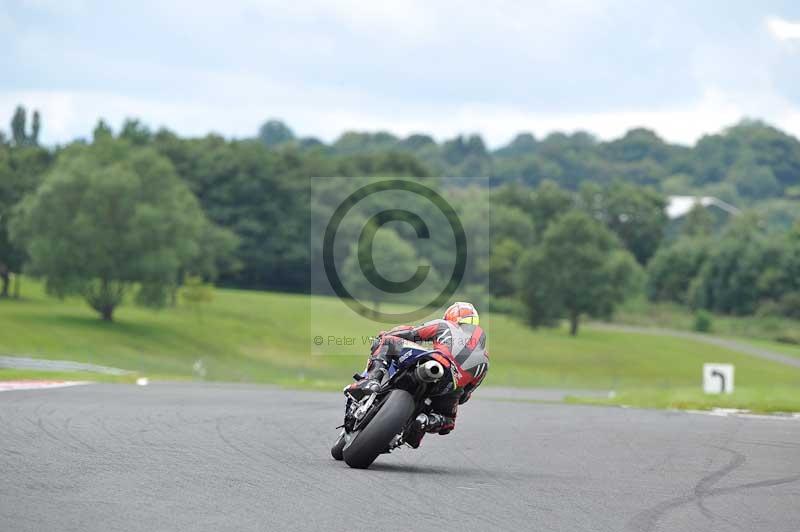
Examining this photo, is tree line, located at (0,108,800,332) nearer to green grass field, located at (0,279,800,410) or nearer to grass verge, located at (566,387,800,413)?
green grass field, located at (0,279,800,410)

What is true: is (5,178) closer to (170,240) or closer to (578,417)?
(170,240)

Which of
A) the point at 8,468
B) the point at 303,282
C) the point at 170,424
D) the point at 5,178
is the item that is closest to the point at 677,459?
the point at 170,424

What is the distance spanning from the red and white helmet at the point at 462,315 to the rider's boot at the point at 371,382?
2.66 ft

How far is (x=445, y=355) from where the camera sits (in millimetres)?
11594

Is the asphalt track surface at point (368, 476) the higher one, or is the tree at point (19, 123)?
the tree at point (19, 123)

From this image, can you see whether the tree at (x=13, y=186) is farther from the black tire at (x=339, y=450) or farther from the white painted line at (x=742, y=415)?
the black tire at (x=339, y=450)

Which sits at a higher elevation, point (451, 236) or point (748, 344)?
point (451, 236)

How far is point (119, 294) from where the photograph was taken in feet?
245

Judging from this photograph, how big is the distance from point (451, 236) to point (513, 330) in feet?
49.6

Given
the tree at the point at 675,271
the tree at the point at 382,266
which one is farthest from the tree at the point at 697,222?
the tree at the point at 382,266

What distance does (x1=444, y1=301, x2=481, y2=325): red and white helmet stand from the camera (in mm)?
12016

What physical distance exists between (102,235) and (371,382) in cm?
6200

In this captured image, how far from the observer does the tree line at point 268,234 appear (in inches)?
2840

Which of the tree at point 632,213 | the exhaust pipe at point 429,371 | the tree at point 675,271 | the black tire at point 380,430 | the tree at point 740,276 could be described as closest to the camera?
the black tire at point 380,430
